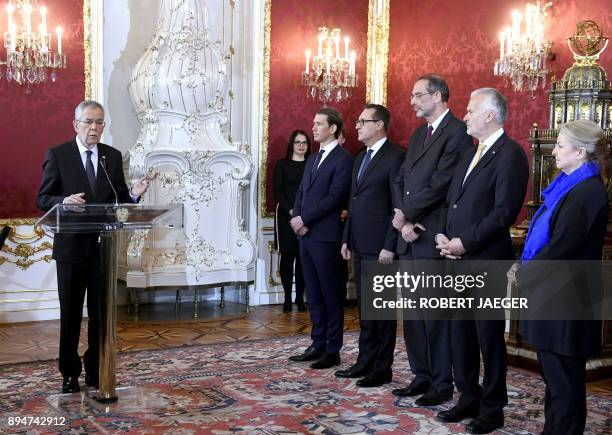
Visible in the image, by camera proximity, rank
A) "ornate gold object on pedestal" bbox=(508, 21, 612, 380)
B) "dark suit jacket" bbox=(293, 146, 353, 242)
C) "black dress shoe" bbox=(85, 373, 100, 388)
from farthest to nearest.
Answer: "ornate gold object on pedestal" bbox=(508, 21, 612, 380), "dark suit jacket" bbox=(293, 146, 353, 242), "black dress shoe" bbox=(85, 373, 100, 388)

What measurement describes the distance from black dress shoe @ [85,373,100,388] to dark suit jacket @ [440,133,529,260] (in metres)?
2.01

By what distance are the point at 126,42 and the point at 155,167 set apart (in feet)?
3.85

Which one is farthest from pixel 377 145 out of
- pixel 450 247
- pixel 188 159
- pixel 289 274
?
pixel 289 274

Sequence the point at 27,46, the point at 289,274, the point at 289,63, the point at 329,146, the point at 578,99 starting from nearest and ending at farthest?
the point at 329,146 → the point at 578,99 → the point at 27,46 → the point at 289,274 → the point at 289,63

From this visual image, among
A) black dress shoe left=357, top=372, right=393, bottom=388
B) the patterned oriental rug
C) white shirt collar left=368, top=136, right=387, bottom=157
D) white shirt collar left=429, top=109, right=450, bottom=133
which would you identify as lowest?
the patterned oriental rug

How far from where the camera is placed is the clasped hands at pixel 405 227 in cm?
393

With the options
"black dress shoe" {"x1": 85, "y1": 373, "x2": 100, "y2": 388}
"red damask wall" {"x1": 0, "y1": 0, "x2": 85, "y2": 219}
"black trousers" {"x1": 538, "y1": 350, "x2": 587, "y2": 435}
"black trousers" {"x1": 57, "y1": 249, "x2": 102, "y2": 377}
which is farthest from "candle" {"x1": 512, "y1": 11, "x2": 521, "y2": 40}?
"black dress shoe" {"x1": 85, "y1": 373, "x2": 100, "y2": 388}

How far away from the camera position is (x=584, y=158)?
307cm

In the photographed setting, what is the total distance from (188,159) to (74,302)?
2676 mm

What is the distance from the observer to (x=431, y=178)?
3898 millimetres

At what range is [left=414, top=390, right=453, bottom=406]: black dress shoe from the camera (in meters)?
3.91

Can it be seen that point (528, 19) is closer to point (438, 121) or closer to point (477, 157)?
point (438, 121)

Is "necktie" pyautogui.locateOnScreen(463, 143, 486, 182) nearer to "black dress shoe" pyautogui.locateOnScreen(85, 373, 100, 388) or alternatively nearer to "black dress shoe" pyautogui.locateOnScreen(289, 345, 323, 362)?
"black dress shoe" pyautogui.locateOnScreen(289, 345, 323, 362)

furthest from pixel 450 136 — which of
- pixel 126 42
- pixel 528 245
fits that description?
pixel 126 42
